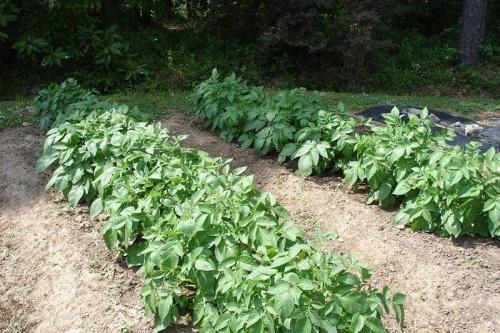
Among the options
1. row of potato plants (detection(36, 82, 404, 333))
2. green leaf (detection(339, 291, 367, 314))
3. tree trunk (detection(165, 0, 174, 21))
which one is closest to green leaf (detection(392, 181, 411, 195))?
row of potato plants (detection(36, 82, 404, 333))

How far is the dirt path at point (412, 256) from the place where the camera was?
3.28 metres

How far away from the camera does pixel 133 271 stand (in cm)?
353

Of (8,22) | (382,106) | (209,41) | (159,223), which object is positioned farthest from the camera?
(209,41)

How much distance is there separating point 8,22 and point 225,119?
5.35 meters

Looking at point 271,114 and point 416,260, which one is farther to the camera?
point 271,114

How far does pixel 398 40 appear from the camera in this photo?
12.5 metres

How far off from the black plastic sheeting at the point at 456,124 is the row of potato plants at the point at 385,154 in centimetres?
92

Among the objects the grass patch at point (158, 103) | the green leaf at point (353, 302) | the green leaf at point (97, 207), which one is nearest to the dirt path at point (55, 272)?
the green leaf at point (97, 207)

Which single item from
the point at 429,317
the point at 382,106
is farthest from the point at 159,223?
the point at 382,106

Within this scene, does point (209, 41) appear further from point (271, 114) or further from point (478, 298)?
point (478, 298)

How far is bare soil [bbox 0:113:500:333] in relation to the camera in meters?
3.25

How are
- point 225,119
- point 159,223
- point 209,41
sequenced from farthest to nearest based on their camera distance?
point 209,41 → point 225,119 → point 159,223

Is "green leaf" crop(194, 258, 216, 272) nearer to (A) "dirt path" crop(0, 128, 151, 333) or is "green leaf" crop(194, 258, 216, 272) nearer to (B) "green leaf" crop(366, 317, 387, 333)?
(A) "dirt path" crop(0, 128, 151, 333)

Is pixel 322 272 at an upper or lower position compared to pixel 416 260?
upper
